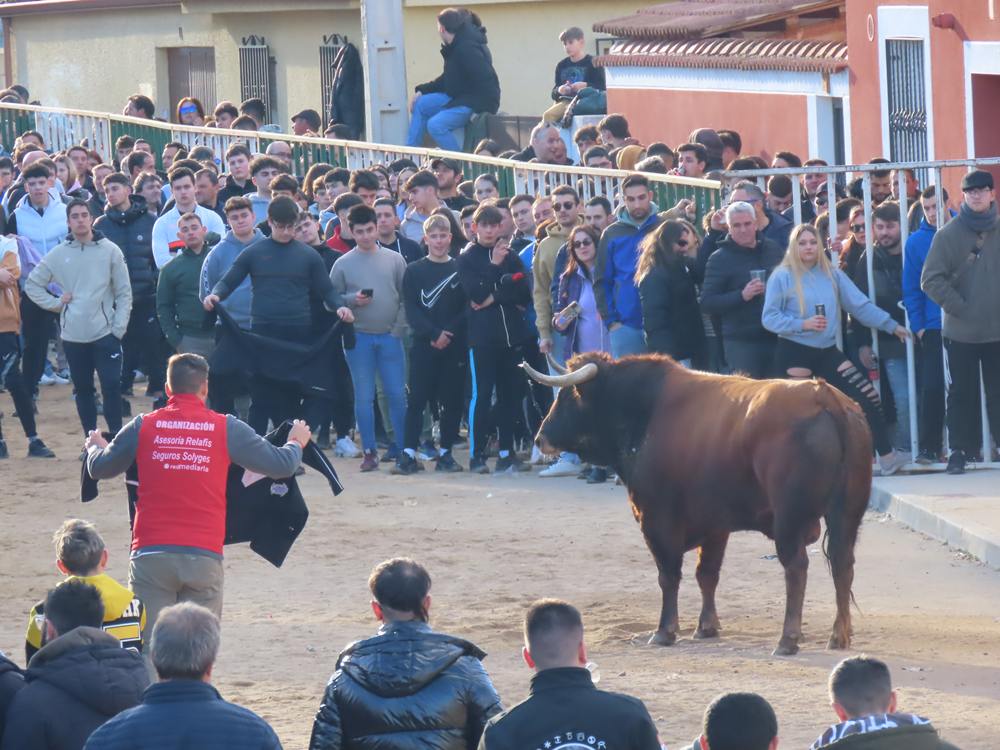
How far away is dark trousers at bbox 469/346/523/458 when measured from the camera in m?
14.0

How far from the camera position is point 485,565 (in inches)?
455

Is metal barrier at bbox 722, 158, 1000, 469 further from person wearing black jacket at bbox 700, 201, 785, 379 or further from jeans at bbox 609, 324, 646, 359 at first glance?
jeans at bbox 609, 324, 646, 359

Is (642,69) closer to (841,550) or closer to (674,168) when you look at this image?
(674,168)

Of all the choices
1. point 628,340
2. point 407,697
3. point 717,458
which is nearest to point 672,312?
point 628,340

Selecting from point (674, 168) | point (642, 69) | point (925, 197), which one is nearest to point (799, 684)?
point (925, 197)

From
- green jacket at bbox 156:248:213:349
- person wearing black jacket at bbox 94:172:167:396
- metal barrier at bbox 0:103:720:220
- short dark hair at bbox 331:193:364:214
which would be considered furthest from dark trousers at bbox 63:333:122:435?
metal barrier at bbox 0:103:720:220

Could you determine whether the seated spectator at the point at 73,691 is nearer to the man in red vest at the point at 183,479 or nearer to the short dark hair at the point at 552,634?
the short dark hair at the point at 552,634

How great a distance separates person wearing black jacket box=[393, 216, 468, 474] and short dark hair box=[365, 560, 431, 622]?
8.28m

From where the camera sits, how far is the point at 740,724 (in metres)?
4.83

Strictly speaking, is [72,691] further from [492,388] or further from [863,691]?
[492,388]

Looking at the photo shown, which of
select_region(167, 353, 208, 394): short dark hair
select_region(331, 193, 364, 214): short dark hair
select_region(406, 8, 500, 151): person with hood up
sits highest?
select_region(406, 8, 500, 151): person with hood up

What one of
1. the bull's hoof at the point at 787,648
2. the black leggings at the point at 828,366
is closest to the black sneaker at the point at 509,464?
the black leggings at the point at 828,366

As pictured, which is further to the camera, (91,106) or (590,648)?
(91,106)

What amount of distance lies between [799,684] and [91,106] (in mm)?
28785
